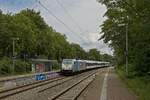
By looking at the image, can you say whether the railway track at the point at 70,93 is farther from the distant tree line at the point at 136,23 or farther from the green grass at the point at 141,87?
the distant tree line at the point at 136,23

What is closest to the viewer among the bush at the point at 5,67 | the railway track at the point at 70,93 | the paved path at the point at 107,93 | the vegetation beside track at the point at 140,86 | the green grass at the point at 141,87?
the green grass at the point at 141,87

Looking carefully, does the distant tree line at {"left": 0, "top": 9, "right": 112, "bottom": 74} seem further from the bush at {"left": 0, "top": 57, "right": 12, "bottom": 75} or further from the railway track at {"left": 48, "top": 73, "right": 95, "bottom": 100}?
the railway track at {"left": 48, "top": 73, "right": 95, "bottom": 100}

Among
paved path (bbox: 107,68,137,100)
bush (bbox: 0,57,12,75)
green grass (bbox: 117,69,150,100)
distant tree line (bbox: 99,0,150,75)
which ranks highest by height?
distant tree line (bbox: 99,0,150,75)

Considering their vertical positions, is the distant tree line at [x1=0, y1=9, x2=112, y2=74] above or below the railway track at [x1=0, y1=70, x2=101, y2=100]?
above

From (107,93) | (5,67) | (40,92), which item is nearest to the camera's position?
A: (107,93)

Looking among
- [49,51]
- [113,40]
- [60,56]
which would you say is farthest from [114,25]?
[60,56]

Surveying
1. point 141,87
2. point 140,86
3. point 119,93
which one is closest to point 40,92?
point 119,93

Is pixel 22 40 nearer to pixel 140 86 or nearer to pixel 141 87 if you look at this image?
pixel 140 86

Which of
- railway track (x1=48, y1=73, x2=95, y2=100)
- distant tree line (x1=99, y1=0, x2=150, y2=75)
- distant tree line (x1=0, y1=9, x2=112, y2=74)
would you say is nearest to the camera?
railway track (x1=48, y1=73, x2=95, y2=100)

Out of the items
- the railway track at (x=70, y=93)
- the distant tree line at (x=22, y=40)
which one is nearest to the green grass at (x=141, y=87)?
the railway track at (x=70, y=93)

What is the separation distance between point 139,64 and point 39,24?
257 ft

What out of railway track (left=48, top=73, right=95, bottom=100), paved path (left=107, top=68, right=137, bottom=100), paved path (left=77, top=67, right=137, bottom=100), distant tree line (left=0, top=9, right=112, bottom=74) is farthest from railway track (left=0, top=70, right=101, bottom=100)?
distant tree line (left=0, top=9, right=112, bottom=74)

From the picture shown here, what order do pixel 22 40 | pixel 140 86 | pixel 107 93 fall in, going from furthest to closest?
1. pixel 22 40
2. pixel 140 86
3. pixel 107 93

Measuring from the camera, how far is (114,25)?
57.3 meters
